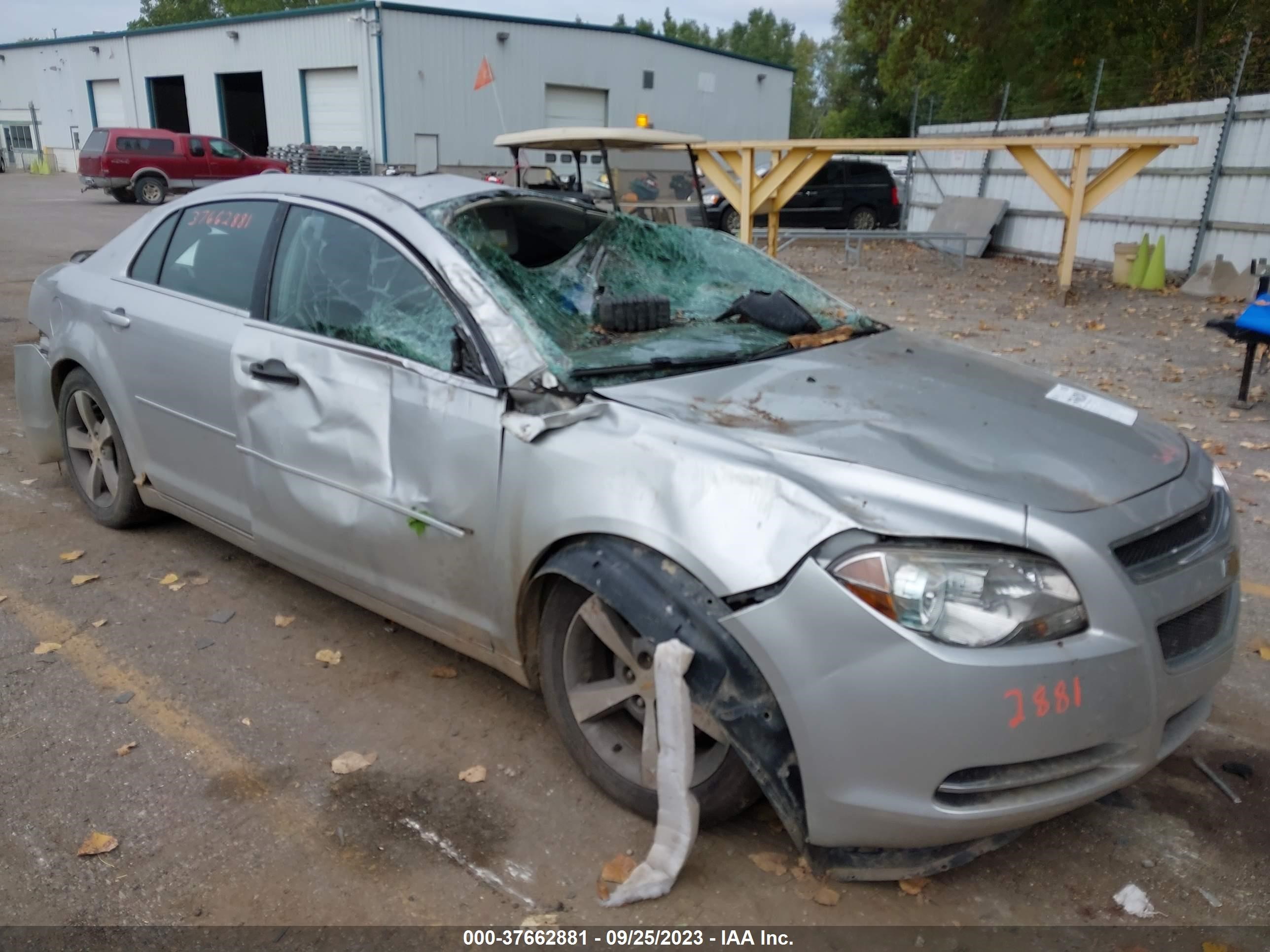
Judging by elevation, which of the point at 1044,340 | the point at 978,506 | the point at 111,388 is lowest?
the point at 1044,340

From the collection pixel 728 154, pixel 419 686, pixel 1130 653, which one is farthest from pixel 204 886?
pixel 728 154

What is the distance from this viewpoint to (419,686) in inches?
130

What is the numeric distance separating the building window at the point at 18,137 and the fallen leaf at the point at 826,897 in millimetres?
51325

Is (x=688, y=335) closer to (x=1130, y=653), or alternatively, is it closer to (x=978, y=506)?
(x=978, y=506)

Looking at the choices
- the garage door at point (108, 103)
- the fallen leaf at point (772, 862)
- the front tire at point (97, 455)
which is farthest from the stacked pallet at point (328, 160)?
the fallen leaf at point (772, 862)

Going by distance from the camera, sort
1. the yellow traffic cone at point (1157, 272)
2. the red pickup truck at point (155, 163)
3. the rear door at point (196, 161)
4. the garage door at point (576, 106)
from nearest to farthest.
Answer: the yellow traffic cone at point (1157, 272) < the red pickup truck at point (155, 163) < the rear door at point (196, 161) < the garage door at point (576, 106)

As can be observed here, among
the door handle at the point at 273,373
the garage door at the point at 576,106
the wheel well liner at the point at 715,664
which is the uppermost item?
the garage door at the point at 576,106

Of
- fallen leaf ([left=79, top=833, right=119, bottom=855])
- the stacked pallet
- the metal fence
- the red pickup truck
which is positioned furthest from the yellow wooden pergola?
the red pickup truck

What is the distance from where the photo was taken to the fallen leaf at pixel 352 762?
112 inches

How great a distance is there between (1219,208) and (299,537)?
43.6 feet

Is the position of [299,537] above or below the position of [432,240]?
below

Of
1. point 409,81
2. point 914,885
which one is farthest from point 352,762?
point 409,81

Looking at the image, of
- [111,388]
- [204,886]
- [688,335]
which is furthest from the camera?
[111,388]

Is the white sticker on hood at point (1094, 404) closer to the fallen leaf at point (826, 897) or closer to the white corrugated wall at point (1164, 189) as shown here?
the fallen leaf at point (826, 897)
